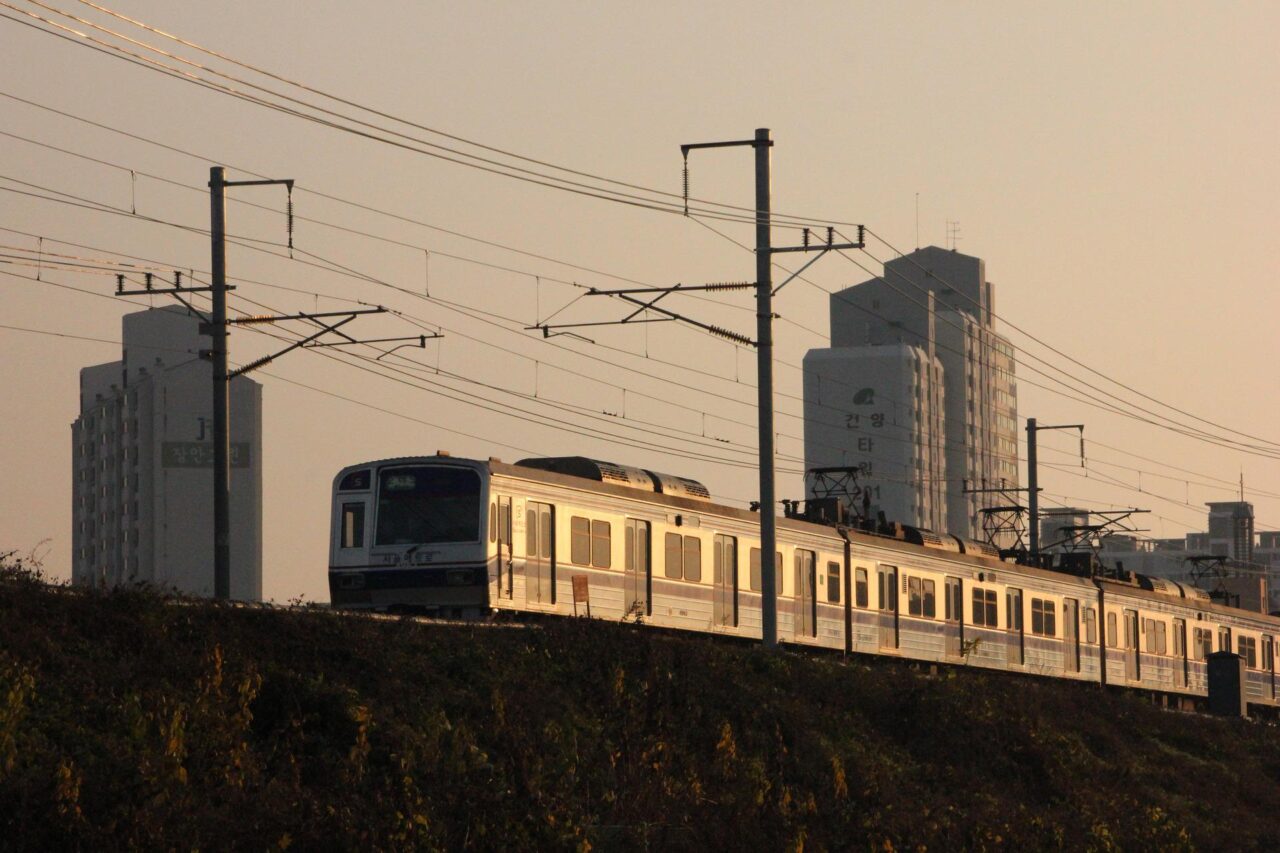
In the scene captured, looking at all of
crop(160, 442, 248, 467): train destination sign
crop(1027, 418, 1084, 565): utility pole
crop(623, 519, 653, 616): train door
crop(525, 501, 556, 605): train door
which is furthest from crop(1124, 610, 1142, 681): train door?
crop(160, 442, 248, 467): train destination sign

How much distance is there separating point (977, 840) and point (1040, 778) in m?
7.32

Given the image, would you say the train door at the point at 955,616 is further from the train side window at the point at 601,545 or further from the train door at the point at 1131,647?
the train side window at the point at 601,545

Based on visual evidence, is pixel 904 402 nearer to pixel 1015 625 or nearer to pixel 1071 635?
pixel 1071 635

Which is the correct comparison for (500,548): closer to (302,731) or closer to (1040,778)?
(1040,778)

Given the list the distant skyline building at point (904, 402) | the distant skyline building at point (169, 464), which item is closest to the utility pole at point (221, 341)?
the distant skyline building at point (169, 464)

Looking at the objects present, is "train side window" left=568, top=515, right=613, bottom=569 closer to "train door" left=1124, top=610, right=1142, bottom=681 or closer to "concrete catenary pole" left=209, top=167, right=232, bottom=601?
"concrete catenary pole" left=209, top=167, right=232, bottom=601

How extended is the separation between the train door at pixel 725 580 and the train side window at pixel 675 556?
108cm

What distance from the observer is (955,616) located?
42.0m

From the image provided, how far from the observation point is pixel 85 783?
1489 centimetres

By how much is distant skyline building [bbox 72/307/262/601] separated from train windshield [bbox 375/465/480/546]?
341 feet

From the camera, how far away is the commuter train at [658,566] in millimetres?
28656

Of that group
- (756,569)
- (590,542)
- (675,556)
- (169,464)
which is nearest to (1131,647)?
(756,569)

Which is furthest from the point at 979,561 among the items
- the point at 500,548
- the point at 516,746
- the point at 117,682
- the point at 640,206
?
the point at 117,682

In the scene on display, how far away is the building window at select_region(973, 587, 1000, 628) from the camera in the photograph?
1693 inches
